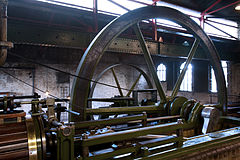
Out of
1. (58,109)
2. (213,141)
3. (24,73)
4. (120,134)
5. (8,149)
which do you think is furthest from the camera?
(24,73)

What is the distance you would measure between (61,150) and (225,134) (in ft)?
6.09

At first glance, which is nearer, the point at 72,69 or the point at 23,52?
the point at 23,52

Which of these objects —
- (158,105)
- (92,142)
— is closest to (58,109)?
(92,142)

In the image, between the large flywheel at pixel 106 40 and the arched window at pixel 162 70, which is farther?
the arched window at pixel 162 70

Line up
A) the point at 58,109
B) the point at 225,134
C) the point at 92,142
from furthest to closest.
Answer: the point at 58,109, the point at 225,134, the point at 92,142

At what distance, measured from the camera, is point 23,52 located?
21.5 feet

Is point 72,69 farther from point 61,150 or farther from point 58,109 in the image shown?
point 61,150

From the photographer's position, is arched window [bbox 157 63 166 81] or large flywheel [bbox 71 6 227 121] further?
arched window [bbox 157 63 166 81]

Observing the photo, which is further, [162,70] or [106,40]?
[162,70]

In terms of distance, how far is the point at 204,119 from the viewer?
7.78ft

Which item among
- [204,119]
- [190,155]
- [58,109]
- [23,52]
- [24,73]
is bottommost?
[190,155]

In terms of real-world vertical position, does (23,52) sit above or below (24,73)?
above

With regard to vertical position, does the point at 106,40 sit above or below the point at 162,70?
below

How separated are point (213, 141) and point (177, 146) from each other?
480 mm
